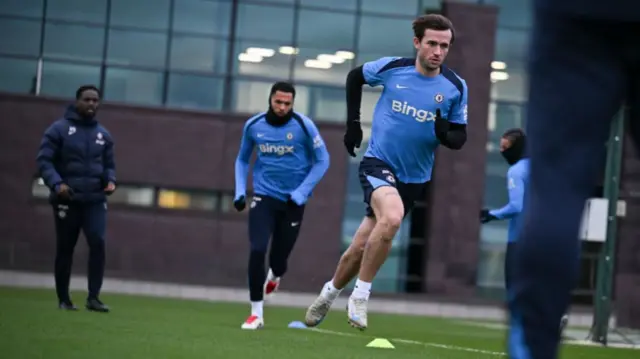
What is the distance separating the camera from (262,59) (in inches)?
1442

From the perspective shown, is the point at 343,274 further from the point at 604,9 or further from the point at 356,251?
the point at 604,9

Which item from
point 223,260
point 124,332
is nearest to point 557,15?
point 124,332

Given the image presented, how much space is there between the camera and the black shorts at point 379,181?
9984mm

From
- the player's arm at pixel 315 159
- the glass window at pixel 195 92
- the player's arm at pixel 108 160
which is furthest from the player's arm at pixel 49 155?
the glass window at pixel 195 92

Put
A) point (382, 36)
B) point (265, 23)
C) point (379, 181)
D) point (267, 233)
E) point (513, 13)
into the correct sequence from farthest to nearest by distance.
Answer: point (513, 13)
point (382, 36)
point (265, 23)
point (267, 233)
point (379, 181)

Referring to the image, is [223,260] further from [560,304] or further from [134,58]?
[560,304]

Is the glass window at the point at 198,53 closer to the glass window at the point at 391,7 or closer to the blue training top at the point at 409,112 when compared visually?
the glass window at the point at 391,7

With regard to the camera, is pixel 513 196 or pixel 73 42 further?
pixel 73 42

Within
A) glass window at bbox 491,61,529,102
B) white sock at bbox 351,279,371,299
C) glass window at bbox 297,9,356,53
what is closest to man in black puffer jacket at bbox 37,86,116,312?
white sock at bbox 351,279,371,299

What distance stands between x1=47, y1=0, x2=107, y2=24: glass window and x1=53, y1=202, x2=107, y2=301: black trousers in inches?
852

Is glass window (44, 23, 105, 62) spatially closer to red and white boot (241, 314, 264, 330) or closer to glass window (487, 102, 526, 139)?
glass window (487, 102, 526, 139)

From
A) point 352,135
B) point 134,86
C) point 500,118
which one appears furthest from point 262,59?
point 352,135

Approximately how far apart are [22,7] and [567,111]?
111 feet

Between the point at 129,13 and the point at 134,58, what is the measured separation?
1.12m
